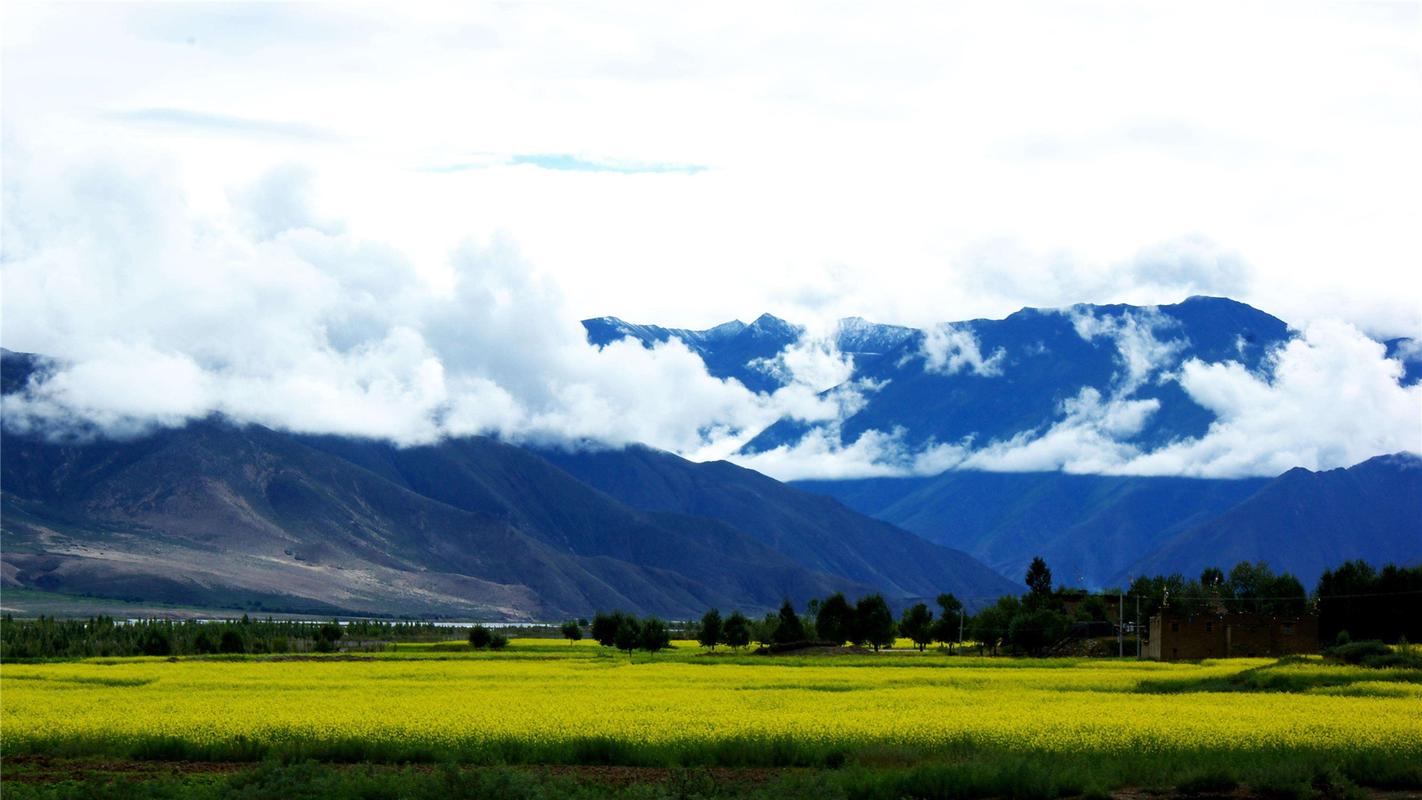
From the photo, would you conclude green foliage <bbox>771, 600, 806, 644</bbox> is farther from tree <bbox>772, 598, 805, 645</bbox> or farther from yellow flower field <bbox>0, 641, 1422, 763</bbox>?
yellow flower field <bbox>0, 641, 1422, 763</bbox>

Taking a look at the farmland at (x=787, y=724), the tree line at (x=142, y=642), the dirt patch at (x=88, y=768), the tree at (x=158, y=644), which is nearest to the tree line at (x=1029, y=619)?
the tree line at (x=142, y=642)

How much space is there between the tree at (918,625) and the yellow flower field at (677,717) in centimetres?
7403

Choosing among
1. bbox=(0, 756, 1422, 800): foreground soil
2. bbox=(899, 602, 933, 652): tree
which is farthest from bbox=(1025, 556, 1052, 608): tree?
bbox=(0, 756, 1422, 800): foreground soil

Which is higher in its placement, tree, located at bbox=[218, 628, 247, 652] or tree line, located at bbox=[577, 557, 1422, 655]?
tree line, located at bbox=[577, 557, 1422, 655]

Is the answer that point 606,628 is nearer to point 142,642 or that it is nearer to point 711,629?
point 711,629

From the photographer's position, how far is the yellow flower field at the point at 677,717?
160 feet

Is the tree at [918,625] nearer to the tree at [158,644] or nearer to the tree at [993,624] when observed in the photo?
the tree at [993,624]

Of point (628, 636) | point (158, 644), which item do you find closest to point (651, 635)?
point (628, 636)

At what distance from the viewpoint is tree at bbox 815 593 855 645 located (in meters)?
156

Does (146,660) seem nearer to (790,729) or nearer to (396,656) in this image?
(396,656)

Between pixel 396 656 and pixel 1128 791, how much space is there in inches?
3237

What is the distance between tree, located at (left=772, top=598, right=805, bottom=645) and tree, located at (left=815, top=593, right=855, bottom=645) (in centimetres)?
208

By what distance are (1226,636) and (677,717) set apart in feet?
266

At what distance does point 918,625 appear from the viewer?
159 metres
